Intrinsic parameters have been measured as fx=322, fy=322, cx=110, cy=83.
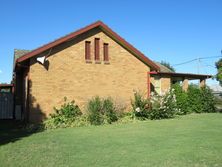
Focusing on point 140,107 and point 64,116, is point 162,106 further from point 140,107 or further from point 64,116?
point 64,116

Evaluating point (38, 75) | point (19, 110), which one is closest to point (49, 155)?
point (38, 75)

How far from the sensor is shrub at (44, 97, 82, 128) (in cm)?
1650

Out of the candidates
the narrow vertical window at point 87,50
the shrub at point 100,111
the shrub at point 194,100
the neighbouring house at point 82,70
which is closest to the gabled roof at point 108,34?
the neighbouring house at point 82,70

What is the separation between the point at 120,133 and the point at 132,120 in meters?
5.37

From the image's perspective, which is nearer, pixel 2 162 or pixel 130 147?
pixel 2 162

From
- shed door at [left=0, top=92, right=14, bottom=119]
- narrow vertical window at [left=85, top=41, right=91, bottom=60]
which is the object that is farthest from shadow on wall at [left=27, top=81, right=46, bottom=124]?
shed door at [left=0, top=92, right=14, bottom=119]

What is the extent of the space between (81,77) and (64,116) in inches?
110

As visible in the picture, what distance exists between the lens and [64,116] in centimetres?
1722

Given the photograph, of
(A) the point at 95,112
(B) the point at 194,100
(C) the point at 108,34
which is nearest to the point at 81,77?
(A) the point at 95,112

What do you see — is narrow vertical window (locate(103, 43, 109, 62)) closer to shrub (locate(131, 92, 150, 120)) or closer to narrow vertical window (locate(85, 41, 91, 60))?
narrow vertical window (locate(85, 41, 91, 60))

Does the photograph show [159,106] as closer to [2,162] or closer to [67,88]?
[67,88]

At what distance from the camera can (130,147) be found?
32.5ft

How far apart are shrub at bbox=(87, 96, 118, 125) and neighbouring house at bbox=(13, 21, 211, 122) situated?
1347 mm

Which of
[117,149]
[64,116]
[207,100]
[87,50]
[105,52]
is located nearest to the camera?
[117,149]
